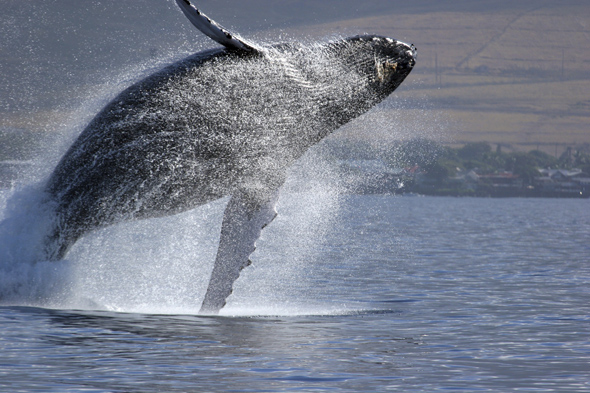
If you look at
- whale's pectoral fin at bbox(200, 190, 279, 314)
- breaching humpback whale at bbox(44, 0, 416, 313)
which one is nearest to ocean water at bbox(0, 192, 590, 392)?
whale's pectoral fin at bbox(200, 190, 279, 314)

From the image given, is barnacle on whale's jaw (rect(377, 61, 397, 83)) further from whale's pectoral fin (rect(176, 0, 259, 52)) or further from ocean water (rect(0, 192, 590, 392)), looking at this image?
ocean water (rect(0, 192, 590, 392))

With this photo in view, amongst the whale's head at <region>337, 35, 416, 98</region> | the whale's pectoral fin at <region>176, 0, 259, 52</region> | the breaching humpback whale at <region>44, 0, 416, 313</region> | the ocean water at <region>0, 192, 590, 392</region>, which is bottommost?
the ocean water at <region>0, 192, 590, 392</region>

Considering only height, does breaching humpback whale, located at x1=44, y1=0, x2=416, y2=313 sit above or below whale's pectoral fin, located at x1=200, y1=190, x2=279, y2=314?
above

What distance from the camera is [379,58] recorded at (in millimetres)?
11320

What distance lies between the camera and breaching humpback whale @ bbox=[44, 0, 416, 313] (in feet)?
33.5

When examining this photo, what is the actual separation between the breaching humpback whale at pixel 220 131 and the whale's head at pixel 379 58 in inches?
0.6

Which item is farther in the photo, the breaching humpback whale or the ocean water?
the breaching humpback whale

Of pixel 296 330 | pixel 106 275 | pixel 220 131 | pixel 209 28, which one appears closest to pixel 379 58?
pixel 220 131

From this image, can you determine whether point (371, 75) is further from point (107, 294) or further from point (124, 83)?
point (107, 294)

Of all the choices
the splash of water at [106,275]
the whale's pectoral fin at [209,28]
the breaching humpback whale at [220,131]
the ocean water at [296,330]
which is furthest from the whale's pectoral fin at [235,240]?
the whale's pectoral fin at [209,28]

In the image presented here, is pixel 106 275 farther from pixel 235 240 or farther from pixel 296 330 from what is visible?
pixel 296 330

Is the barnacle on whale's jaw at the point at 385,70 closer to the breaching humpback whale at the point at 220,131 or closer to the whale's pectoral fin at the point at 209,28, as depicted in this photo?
the breaching humpback whale at the point at 220,131

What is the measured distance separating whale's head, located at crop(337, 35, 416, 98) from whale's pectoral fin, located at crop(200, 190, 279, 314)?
87.6 inches

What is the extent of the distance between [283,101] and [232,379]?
14.7 ft
